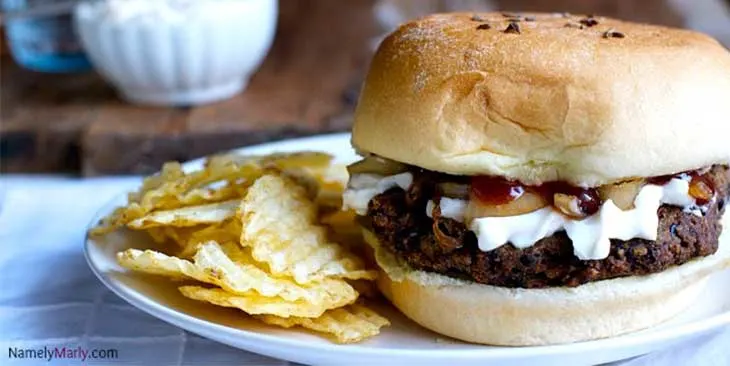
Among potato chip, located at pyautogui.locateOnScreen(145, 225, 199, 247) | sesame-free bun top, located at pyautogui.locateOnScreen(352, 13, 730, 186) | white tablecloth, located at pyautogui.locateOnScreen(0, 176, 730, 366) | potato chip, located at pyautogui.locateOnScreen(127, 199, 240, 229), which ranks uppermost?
sesame-free bun top, located at pyautogui.locateOnScreen(352, 13, 730, 186)

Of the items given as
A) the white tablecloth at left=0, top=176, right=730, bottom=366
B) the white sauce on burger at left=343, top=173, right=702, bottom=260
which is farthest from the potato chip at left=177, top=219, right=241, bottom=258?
the white sauce on burger at left=343, top=173, right=702, bottom=260

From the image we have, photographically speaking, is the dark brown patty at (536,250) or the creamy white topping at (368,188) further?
the creamy white topping at (368,188)

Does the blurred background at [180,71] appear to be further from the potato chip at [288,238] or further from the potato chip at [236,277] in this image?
the potato chip at [236,277]

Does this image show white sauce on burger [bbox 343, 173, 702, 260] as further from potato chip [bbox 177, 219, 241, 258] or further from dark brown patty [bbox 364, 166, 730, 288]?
potato chip [bbox 177, 219, 241, 258]

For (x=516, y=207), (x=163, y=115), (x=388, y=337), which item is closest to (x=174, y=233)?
(x=388, y=337)

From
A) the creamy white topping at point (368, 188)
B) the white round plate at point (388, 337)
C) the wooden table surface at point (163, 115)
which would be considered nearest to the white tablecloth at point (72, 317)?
the white round plate at point (388, 337)

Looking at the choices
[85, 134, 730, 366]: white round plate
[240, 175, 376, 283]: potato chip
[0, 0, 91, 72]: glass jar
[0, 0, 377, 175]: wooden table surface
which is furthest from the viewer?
[0, 0, 91, 72]: glass jar
